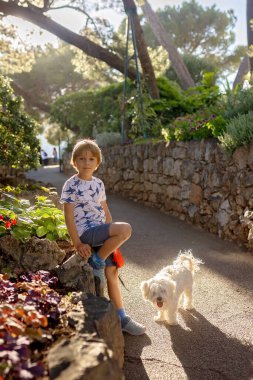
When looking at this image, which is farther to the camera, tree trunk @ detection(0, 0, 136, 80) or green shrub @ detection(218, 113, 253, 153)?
tree trunk @ detection(0, 0, 136, 80)

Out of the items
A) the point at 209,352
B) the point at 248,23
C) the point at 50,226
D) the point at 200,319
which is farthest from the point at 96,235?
the point at 248,23

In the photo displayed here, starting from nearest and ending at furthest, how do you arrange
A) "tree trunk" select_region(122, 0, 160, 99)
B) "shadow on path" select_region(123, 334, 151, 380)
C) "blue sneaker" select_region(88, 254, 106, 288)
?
1. "shadow on path" select_region(123, 334, 151, 380)
2. "blue sneaker" select_region(88, 254, 106, 288)
3. "tree trunk" select_region(122, 0, 160, 99)

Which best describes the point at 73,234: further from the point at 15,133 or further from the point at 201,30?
the point at 201,30

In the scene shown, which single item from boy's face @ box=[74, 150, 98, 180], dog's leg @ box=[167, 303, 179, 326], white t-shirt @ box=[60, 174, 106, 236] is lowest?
dog's leg @ box=[167, 303, 179, 326]

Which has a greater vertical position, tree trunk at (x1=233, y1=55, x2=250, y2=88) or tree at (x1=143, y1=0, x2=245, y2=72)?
tree at (x1=143, y1=0, x2=245, y2=72)

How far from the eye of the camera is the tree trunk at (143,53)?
10758 millimetres

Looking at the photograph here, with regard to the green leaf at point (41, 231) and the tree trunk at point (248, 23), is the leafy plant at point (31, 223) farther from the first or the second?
the tree trunk at point (248, 23)

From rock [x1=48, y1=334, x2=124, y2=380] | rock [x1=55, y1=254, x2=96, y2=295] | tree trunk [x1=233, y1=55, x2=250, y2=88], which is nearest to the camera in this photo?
rock [x1=48, y1=334, x2=124, y2=380]

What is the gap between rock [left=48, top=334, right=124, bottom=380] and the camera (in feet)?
5.48

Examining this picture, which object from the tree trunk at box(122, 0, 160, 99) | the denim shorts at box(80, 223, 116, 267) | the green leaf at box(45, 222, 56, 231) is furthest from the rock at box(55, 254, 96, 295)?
the tree trunk at box(122, 0, 160, 99)

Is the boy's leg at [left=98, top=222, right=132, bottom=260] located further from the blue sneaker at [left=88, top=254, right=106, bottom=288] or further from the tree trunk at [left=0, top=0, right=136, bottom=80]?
the tree trunk at [left=0, top=0, right=136, bottom=80]

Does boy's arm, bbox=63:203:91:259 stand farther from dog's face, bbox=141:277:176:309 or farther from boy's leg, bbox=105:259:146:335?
dog's face, bbox=141:277:176:309

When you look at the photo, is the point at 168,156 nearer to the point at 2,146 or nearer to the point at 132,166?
the point at 132,166

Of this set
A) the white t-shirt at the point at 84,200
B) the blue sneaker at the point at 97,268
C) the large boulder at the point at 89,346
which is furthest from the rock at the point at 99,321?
the white t-shirt at the point at 84,200
